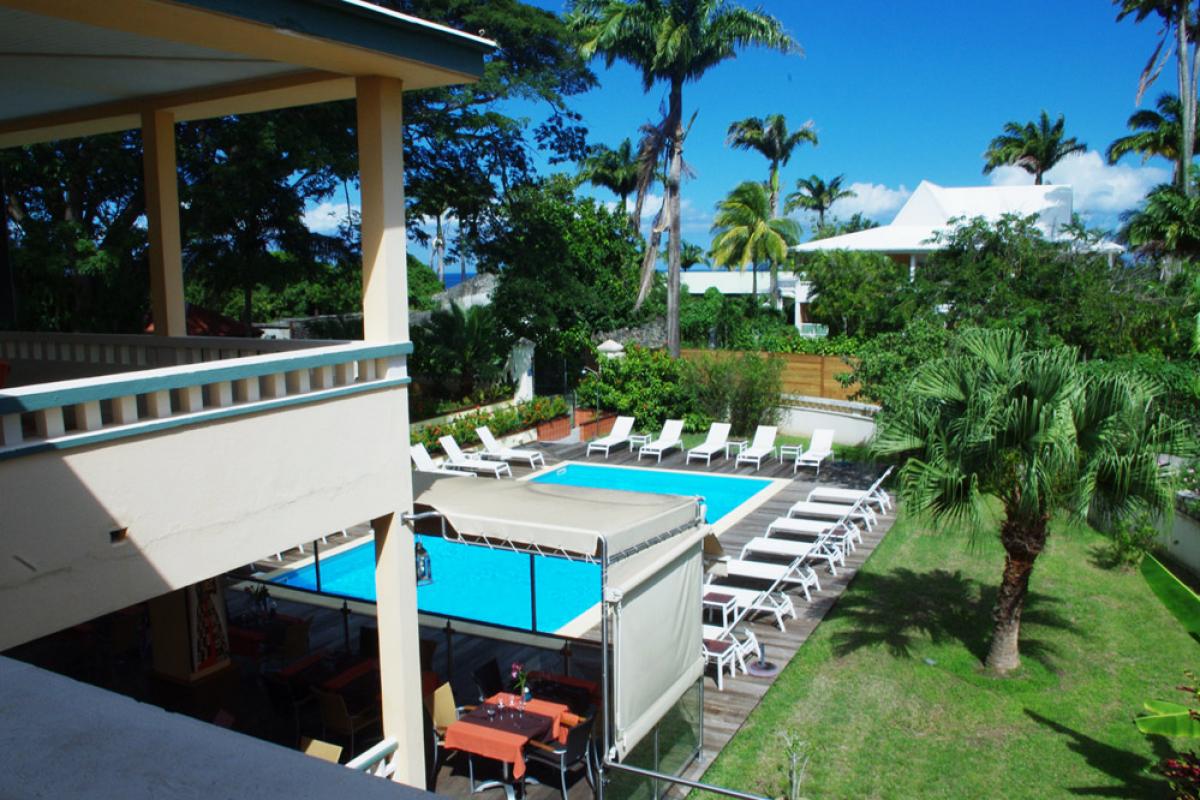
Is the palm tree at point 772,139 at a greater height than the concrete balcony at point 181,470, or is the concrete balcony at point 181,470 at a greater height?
the palm tree at point 772,139

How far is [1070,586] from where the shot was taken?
1420 centimetres

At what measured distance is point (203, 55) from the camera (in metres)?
6.13

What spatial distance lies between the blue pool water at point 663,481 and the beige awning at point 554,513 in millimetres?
11183

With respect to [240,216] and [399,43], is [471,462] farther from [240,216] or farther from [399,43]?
[399,43]

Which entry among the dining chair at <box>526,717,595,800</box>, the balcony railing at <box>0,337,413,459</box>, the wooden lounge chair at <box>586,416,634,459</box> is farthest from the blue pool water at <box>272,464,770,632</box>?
the balcony railing at <box>0,337,413,459</box>

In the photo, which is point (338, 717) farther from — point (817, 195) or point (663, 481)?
point (817, 195)

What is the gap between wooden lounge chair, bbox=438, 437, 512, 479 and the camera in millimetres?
21169

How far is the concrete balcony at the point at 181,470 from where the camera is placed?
467cm

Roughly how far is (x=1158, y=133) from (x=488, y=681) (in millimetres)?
36800

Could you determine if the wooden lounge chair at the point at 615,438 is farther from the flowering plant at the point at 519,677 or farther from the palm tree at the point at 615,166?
the palm tree at the point at 615,166

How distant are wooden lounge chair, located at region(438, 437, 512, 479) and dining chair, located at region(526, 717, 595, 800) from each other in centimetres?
1294

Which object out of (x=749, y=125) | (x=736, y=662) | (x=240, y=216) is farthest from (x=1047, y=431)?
(x=749, y=125)

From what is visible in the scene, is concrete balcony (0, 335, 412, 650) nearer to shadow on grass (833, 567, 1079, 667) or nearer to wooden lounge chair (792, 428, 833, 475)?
shadow on grass (833, 567, 1079, 667)

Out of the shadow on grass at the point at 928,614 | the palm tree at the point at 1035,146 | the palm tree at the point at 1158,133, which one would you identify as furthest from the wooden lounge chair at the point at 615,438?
the palm tree at the point at 1035,146
